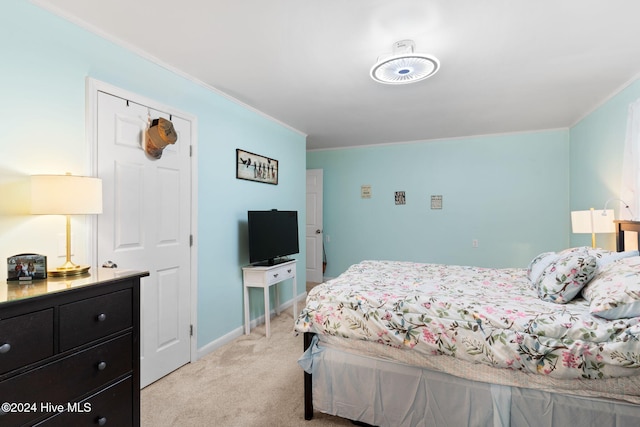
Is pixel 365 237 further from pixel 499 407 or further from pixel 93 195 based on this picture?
pixel 93 195

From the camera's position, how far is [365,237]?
552 centimetres

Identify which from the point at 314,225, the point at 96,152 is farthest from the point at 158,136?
the point at 314,225

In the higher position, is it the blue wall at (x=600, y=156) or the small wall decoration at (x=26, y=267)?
the blue wall at (x=600, y=156)

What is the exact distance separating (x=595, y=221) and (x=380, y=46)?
2653 millimetres

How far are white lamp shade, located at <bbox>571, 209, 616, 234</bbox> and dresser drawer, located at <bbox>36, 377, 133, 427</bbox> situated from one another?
394cm

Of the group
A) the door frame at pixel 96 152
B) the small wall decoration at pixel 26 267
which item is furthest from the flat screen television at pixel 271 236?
the small wall decoration at pixel 26 267

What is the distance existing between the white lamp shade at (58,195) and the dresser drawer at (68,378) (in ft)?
2.28

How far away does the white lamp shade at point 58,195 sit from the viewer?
61.2 inches

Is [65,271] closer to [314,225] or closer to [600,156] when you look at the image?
[314,225]

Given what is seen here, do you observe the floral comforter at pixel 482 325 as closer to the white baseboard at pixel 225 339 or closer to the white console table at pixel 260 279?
the white console table at pixel 260 279

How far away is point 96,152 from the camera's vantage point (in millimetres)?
2047

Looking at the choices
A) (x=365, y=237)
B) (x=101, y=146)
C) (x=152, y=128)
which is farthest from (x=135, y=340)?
(x=365, y=237)

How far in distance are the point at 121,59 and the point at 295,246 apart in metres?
2.55

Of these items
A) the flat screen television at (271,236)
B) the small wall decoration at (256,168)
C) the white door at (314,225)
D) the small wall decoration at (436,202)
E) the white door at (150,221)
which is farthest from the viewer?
the white door at (314,225)
